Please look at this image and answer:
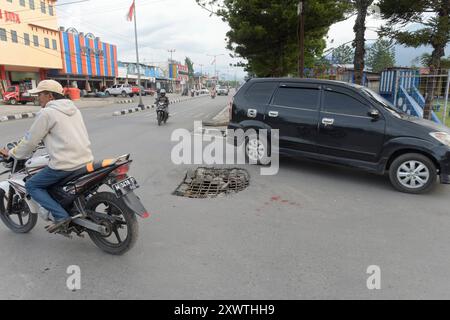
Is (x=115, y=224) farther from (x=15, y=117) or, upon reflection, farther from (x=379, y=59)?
(x=379, y=59)

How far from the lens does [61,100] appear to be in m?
3.14

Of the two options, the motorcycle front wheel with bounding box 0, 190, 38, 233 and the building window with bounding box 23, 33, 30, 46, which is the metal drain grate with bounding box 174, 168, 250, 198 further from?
the building window with bounding box 23, 33, 30, 46

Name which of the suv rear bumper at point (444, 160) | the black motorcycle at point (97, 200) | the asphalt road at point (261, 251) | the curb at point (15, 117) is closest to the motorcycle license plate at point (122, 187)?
the black motorcycle at point (97, 200)

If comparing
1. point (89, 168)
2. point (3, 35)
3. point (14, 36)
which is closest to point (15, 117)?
point (89, 168)

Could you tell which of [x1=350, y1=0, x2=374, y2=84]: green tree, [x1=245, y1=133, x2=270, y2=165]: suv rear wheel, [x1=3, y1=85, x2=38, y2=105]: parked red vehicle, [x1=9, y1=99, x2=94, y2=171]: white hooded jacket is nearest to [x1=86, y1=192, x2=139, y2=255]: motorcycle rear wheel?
[x1=9, y1=99, x2=94, y2=171]: white hooded jacket

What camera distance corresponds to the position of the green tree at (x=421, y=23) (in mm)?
8773

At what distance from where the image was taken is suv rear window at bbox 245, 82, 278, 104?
659 cm

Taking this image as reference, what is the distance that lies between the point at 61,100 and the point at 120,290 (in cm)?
189

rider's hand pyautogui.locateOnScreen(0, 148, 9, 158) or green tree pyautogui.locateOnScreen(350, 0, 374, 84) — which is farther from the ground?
green tree pyautogui.locateOnScreen(350, 0, 374, 84)

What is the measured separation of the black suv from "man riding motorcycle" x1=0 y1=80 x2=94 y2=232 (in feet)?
13.2

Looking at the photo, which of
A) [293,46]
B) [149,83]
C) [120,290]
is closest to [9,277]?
[120,290]

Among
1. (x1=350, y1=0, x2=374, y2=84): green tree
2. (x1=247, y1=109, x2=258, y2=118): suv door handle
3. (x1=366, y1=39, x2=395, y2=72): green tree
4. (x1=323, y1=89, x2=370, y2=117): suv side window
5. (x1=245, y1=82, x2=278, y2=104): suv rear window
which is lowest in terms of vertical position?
(x1=247, y1=109, x2=258, y2=118): suv door handle

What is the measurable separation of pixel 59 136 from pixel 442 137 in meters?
5.32
